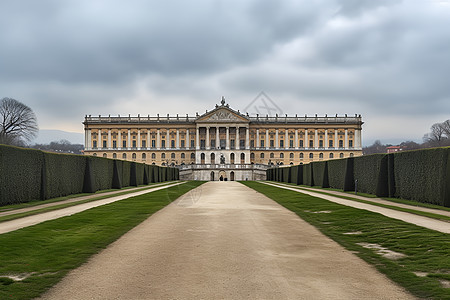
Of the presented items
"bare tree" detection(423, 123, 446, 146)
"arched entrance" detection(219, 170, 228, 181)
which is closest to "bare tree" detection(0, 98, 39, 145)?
"arched entrance" detection(219, 170, 228, 181)

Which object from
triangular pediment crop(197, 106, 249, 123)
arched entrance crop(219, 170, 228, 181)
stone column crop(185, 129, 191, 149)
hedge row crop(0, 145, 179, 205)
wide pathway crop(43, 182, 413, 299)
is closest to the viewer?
wide pathway crop(43, 182, 413, 299)

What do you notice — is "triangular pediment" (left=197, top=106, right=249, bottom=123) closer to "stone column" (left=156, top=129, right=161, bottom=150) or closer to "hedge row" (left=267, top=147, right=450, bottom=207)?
"stone column" (left=156, top=129, right=161, bottom=150)

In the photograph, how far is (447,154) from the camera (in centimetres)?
1942

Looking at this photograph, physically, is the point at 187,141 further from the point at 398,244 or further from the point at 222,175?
the point at 398,244

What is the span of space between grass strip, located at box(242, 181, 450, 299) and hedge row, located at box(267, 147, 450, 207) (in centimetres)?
642

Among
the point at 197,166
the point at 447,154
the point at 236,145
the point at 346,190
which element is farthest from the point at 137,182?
the point at 236,145

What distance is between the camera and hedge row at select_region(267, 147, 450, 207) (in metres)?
19.7

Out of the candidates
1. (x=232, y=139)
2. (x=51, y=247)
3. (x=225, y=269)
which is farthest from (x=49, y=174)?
(x=232, y=139)

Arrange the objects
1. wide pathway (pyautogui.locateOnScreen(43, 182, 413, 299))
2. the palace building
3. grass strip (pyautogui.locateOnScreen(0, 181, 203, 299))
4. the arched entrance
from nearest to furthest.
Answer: wide pathway (pyautogui.locateOnScreen(43, 182, 413, 299)), grass strip (pyautogui.locateOnScreen(0, 181, 203, 299)), the arched entrance, the palace building

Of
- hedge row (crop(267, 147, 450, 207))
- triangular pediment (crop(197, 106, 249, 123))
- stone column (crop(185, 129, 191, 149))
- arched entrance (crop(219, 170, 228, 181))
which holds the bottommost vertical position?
arched entrance (crop(219, 170, 228, 181))

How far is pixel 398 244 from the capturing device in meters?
9.37

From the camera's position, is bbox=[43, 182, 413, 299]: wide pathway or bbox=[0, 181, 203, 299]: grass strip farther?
bbox=[0, 181, 203, 299]: grass strip

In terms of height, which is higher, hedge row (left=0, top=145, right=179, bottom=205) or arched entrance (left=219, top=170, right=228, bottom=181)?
hedge row (left=0, top=145, right=179, bottom=205)

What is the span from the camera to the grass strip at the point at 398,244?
636 centimetres
